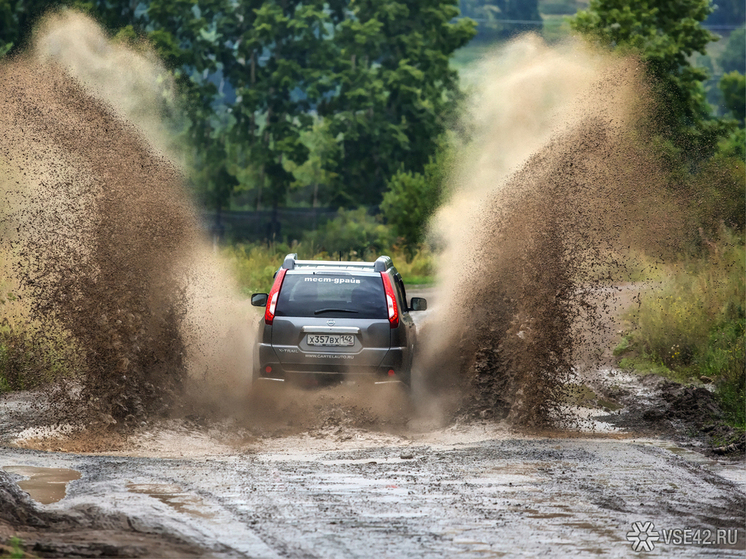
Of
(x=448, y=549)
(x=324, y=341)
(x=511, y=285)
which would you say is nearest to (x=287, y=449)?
(x=324, y=341)

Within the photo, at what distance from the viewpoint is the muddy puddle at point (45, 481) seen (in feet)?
25.7

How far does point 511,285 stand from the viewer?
13.8 m

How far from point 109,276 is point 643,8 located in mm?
29168

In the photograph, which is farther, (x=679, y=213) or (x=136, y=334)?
(x=679, y=213)

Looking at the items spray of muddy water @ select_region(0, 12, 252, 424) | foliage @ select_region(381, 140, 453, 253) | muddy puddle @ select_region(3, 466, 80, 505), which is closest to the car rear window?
spray of muddy water @ select_region(0, 12, 252, 424)

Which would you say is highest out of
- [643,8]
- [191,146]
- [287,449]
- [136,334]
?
[643,8]

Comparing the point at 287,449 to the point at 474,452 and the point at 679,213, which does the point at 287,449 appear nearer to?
the point at 474,452

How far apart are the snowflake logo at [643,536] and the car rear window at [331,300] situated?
502cm

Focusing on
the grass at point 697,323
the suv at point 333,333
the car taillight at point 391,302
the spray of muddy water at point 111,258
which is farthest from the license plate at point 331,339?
the grass at point 697,323

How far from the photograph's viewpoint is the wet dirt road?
21.7 feet

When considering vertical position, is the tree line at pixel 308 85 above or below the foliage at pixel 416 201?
above

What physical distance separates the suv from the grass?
4.43 meters

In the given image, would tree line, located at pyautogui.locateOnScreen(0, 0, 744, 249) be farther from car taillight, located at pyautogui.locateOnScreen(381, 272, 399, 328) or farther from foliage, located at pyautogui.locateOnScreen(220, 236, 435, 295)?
car taillight, located at pyautogui.locateOnScreen(381, 272, 399, 328)

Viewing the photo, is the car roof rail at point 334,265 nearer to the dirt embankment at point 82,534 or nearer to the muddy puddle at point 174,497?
the muddy puddle at point 174,497
